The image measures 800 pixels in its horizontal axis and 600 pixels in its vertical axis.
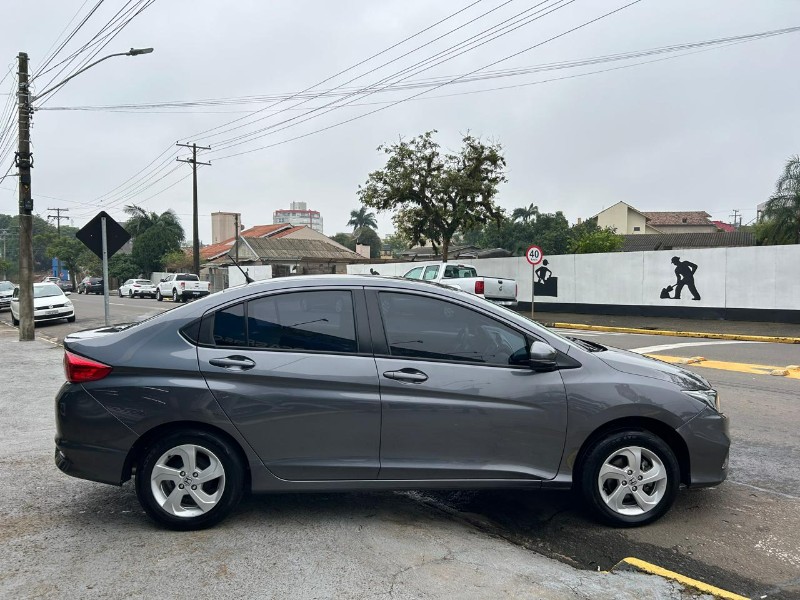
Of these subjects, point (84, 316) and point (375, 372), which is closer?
point (375, 372)

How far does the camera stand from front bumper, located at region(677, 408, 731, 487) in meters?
4.08

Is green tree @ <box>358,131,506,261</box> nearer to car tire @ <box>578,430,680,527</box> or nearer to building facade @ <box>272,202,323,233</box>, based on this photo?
car tire @ <box>578,430,680,527</box>

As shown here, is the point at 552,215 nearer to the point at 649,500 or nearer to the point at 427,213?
the point at 427,213

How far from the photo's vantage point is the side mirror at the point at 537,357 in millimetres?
3953

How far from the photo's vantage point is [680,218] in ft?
277

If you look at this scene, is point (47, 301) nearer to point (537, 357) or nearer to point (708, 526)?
point (537, 357)

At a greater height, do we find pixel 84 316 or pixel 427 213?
pixel 427 213

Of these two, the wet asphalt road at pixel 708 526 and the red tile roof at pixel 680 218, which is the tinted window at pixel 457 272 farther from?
the red tile roof at pixel 680 218

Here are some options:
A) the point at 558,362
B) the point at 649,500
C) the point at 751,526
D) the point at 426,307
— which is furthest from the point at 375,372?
the point at 751,526

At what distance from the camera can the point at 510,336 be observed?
4.11 m

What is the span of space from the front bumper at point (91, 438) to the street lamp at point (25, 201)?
14.5m

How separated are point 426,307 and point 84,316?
81.1ft

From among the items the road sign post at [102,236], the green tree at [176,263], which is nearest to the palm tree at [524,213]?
A: the green tree at [176,263]

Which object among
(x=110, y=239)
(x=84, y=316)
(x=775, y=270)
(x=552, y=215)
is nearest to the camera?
(x=110, y=239)
